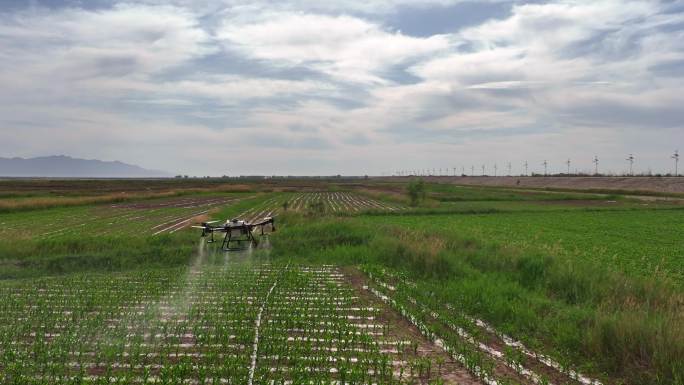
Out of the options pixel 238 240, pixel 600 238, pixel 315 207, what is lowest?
pixel 600 238

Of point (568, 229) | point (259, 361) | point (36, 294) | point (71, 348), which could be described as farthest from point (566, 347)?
point (568, 229)

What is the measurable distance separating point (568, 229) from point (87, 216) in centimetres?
3949

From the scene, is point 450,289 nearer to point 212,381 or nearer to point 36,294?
point 212,381

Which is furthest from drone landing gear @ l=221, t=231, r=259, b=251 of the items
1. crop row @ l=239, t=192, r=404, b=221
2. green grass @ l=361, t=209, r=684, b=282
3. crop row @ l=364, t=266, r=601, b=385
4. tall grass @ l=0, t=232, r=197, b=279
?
crop row @ l=239, t=192, r=404, b=221

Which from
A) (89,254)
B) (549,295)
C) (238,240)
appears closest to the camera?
(549,295)

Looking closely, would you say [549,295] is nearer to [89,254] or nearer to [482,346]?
[482,346]

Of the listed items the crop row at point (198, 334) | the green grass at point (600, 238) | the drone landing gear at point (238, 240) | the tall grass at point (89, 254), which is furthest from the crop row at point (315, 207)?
the crop row at point (198, 334)

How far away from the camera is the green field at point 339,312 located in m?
7.71

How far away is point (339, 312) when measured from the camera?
11312 mm

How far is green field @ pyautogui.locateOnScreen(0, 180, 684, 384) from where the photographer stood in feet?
25.3

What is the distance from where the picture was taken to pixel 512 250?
16406 millimetres

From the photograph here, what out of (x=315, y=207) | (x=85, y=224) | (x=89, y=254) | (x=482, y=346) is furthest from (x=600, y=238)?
(x=85, y=224)

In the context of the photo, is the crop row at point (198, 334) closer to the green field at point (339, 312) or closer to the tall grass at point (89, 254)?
the green field at point (339, 312)

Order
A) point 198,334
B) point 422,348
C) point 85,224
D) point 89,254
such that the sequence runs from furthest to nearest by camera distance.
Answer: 1. point 85,224
2. point 89,254
3. point 198,334
4. point 422,348
